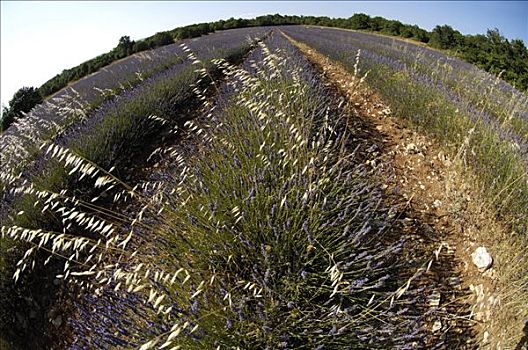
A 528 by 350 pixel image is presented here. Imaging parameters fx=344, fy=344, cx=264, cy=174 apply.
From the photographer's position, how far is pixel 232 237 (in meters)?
2.07

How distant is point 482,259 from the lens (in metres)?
2.26

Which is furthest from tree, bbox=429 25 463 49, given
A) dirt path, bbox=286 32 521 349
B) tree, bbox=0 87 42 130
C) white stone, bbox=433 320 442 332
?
tree, bbox=0 87 42 130

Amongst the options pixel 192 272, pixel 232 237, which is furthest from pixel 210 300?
pixel 232 237

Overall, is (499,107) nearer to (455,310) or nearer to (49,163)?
(455,310)

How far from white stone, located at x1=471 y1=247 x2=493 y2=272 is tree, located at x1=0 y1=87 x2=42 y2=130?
10.1 meters

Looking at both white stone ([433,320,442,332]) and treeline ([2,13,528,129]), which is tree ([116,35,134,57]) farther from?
white stone ([433,320,442,332])

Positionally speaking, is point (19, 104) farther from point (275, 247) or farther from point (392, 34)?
point (392, 34)

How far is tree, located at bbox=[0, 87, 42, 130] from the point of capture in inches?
356

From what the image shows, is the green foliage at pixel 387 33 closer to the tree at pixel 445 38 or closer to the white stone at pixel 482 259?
the tree at pixel 445 38

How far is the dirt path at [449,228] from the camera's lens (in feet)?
6.17

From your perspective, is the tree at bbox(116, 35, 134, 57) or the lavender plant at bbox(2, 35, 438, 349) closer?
the lavender plant at bbox(2, 35, 438, 349)

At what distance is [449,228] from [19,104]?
11.0 meters

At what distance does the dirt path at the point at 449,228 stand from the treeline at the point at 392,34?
3.46 ft

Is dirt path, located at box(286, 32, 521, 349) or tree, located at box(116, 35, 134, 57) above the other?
tree, located at box(116, 35, 134, 57)
